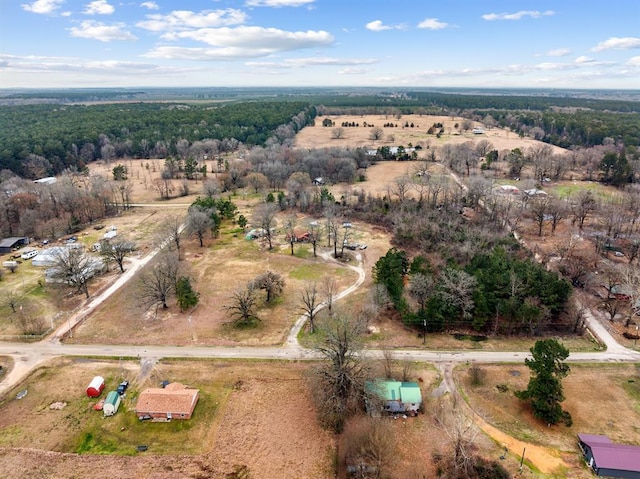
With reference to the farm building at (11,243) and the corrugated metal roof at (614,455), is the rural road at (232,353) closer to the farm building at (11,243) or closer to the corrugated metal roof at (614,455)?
the corrugated metal roof at (614,455)

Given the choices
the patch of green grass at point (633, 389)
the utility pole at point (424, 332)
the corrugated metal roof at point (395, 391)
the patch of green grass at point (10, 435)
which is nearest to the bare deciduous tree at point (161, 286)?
the patch of green grass at point (10, 435)

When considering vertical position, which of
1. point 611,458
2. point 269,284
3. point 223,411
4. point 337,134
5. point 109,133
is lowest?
point 223,411

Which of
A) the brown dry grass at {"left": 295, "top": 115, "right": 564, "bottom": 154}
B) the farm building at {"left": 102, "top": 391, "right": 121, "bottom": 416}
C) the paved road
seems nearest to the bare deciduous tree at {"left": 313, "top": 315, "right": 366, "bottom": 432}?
the paved road

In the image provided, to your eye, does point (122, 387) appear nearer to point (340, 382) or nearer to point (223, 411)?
point (223, 411)

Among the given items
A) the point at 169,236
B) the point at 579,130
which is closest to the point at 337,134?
the point at 579,130

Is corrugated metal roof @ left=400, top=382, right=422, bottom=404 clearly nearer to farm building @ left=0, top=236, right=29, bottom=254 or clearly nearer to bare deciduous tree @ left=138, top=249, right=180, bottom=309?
bare deciduous tree @ left=138, top=249, right=180, bottom=309

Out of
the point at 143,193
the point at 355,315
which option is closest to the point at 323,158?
the point at 143,193
